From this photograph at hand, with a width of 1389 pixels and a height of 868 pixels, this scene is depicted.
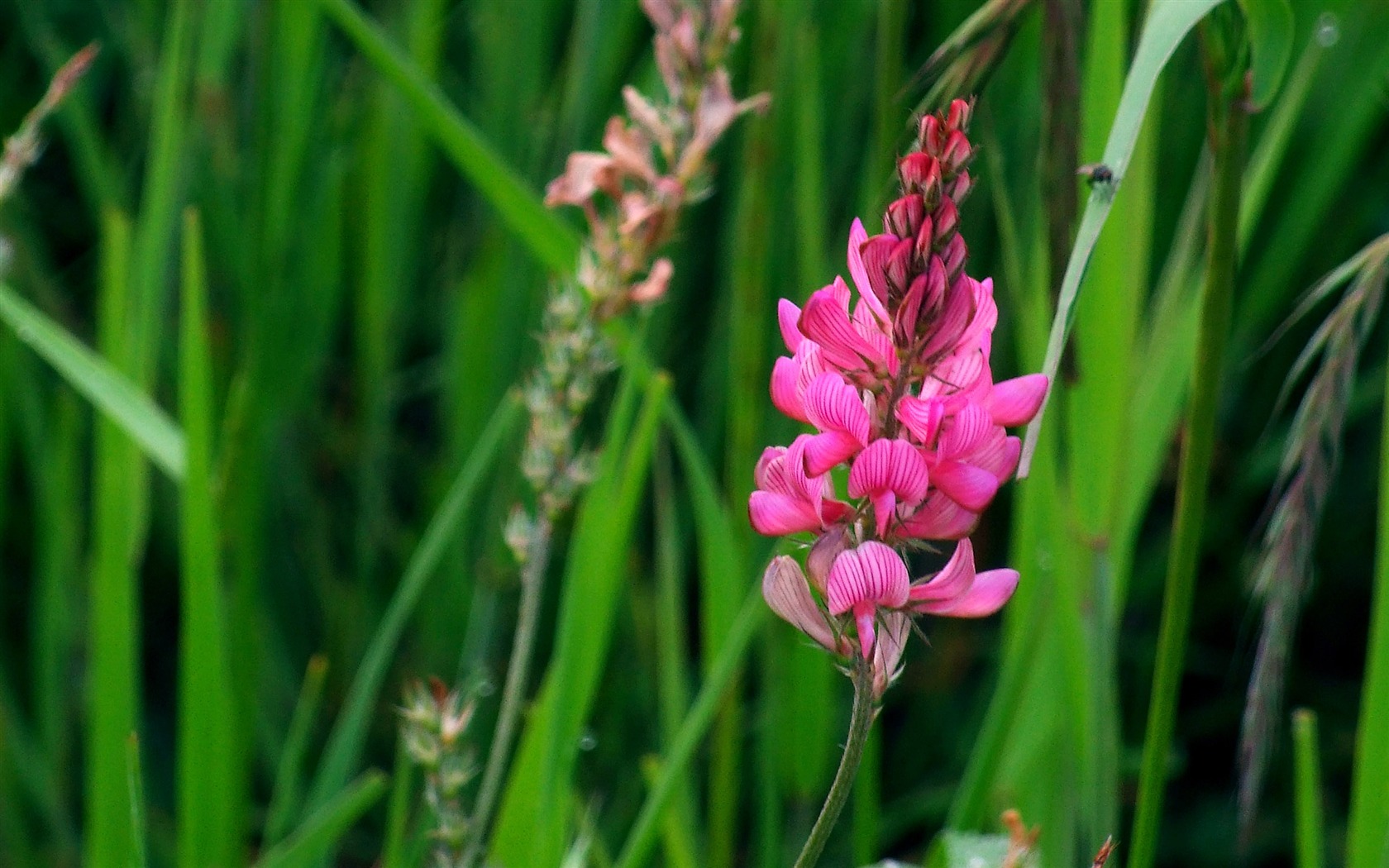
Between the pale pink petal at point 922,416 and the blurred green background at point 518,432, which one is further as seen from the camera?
the blurred green background at point 518,432

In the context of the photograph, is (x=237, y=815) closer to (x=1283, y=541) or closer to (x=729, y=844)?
(x=729, y=844)

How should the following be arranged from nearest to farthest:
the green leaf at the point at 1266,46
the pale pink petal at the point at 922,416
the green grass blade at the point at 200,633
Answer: the pale pink petal at the point at 922,416
the green leaf at the point at 1266,46
the green grass blade at the point at 200,633

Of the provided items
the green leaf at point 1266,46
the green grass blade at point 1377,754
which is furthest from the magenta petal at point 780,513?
the green grass blade at point 1377,754

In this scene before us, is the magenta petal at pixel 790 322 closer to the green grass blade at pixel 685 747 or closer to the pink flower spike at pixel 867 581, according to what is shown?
the pink flower spike at pixel 867 581

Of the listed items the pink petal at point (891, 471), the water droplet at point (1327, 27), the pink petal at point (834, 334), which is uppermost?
the water droplet at point (1327, 27)

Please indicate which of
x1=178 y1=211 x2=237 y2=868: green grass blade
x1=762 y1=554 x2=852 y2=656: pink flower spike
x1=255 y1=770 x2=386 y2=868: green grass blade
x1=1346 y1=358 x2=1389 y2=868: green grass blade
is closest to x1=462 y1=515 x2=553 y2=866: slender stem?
x1=255 y1=770 x2=386 y2=868: green grass blade

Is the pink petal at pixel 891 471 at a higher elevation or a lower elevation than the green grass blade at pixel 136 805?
higher

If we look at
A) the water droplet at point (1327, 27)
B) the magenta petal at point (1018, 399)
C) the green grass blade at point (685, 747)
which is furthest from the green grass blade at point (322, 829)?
the water droplet at point (1327, 27)

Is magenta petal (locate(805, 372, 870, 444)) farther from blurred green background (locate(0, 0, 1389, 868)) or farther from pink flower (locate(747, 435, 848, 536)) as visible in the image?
blurred green background (locate(0, 0, 1389, 868))

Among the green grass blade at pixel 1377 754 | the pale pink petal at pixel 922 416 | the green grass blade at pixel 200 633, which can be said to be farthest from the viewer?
the green grass blade at pixel 200 633
